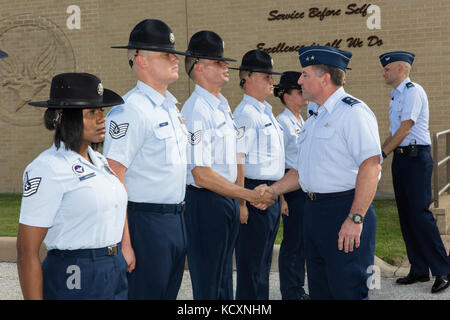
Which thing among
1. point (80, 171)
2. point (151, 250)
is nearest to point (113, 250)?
point (80, 171)

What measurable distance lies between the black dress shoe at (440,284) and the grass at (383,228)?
0.97 m

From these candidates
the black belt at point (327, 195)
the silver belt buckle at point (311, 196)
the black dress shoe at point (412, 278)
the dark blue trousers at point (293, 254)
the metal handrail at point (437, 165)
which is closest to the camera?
the black belt at point (327, 195)

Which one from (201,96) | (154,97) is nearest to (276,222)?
(201,96)

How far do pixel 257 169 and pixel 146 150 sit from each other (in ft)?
6.36

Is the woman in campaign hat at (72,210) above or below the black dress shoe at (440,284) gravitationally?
above

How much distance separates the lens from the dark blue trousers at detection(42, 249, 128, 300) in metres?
2.93

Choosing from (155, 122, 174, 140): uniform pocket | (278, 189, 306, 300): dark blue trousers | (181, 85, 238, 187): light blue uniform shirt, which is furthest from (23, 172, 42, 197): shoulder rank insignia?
(278, 189, 306, 300): dark blue trousers

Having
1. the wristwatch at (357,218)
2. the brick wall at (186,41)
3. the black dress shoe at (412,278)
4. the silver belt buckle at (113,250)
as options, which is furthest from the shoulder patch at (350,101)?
the brick wall at (186,41)

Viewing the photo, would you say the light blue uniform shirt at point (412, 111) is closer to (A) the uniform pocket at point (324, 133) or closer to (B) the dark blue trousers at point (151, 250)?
(A) the uniform pocket at point (324, 133)

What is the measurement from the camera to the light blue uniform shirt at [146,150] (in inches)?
145

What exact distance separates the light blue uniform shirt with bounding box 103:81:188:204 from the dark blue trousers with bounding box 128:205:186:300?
12 centimetres

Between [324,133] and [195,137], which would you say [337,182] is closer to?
[324,133]

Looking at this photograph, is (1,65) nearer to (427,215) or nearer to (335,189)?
(427,215)

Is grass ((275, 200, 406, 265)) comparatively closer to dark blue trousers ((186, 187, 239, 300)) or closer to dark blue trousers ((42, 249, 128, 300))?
dark blue trousers ((186, 187, 239, 300))
